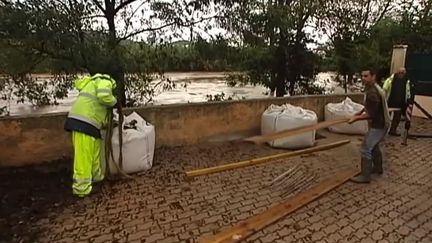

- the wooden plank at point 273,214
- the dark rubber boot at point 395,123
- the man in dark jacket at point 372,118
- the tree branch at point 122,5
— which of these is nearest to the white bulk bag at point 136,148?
the wooden plank at point 273,214

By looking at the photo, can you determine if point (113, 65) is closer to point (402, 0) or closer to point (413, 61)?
point (413, 61)

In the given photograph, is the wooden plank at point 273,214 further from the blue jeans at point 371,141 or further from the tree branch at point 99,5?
the tree branch at point 99,5

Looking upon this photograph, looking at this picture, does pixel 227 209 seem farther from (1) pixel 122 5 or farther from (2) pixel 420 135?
(2) pixel 420 135

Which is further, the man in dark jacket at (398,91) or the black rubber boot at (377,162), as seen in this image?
the man in dark jacket at (398,91)

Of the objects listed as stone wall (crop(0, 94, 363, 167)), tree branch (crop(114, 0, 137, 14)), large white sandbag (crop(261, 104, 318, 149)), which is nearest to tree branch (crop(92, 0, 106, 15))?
tree branch (crop(114, 0, 137, 14))

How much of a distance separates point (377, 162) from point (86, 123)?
12.2 ft

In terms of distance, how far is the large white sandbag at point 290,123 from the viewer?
5.40 meters

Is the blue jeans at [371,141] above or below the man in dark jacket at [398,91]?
below

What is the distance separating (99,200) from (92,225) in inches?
20.2

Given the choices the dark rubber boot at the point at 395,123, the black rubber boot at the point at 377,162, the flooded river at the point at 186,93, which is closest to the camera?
the black rubber boot at the point at 377,162

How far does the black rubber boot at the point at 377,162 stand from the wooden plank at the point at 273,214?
1.54 feet

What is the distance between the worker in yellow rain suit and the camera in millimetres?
3500

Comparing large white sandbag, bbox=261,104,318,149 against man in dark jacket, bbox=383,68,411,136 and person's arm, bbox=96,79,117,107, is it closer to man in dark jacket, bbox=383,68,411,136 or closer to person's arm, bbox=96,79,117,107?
man in dark jacket, bbox=383,68,411,136

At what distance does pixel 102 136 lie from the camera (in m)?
3.86
